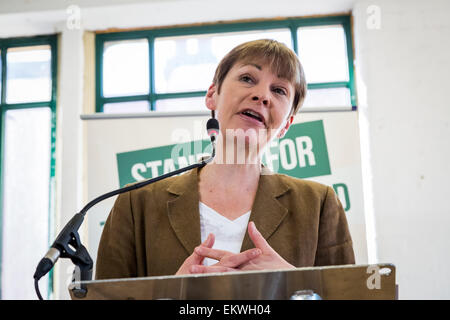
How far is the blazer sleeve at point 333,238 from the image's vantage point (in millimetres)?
1375

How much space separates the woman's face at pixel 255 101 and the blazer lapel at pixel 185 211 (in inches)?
8.3

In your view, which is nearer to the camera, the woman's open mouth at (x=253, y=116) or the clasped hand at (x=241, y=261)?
the clasped hand at (x=241, y=261)

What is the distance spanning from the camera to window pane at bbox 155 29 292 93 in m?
3.85

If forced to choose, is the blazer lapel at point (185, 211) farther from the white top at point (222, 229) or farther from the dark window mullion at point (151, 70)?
the dark window mullion at point (151, 70)

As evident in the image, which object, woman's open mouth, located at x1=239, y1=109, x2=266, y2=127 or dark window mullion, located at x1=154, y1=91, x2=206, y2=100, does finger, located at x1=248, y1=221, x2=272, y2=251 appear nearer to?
woman's open mouth, located at x1=239, y1=109, x2=266, y2=127

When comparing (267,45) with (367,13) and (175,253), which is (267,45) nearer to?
(175,253)

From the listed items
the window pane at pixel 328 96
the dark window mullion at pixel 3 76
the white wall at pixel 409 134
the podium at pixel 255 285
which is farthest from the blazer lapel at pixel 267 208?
the dark window mullion at pixel 3 76

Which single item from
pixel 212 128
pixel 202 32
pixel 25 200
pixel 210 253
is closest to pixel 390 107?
pixel 202 32

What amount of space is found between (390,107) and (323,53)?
0.77 m

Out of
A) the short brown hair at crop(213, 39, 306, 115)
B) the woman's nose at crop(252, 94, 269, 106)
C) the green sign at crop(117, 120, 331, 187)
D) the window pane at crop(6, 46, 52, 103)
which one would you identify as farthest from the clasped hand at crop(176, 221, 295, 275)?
the window pane at crop(6, 46, 52, 103)

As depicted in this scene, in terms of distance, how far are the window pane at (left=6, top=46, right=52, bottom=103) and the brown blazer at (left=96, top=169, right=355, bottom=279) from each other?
2.85 m

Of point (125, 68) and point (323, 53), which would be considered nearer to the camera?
point (323, 53)

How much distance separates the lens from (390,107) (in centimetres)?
335

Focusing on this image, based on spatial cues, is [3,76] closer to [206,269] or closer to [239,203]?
[239,203]
